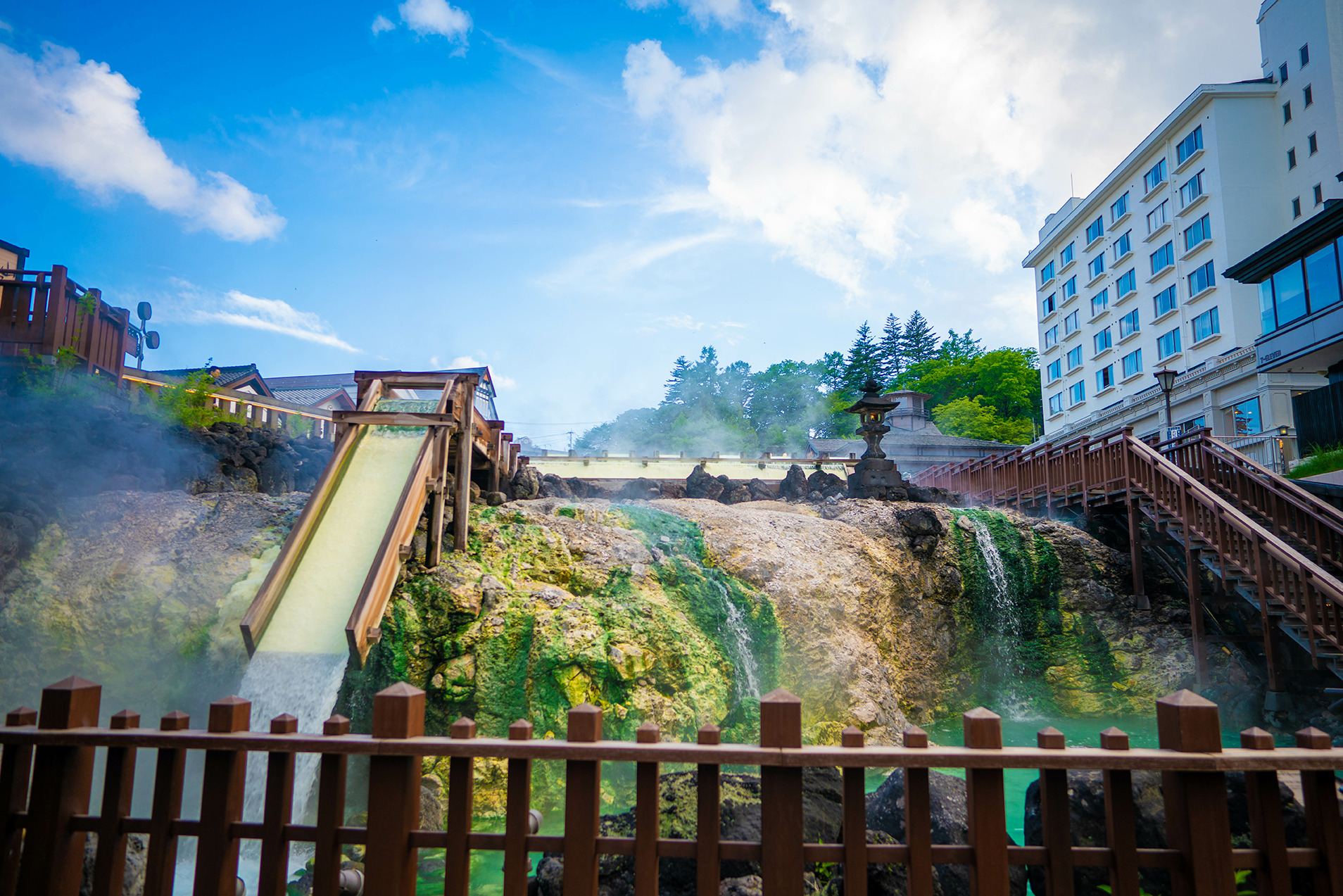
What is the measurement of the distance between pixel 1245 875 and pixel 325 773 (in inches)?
179

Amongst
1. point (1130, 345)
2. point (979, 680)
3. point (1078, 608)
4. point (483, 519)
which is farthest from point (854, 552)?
point (1130, 345)

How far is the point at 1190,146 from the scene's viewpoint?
29.6 m

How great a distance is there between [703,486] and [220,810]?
14.7 meters

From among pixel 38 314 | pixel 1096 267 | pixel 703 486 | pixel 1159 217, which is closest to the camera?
pixel 38 314

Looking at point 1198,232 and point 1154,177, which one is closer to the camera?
point 1198,232

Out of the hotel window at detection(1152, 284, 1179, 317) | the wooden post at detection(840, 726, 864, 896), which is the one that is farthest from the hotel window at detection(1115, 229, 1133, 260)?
the wooden post at detection(840, 726, 864, 896)

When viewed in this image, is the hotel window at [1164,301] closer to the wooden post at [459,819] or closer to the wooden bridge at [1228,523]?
the wooden bridge at [1228,523]

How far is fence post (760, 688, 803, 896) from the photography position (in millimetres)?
2252

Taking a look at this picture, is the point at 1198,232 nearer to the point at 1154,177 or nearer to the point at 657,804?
the point at 1154,177

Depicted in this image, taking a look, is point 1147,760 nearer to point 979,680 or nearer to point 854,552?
point 854,552

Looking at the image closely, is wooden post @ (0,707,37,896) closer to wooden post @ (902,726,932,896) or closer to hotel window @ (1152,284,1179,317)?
wooden post @ (902,726,932,896)

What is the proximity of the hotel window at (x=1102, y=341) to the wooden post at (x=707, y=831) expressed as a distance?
40442mm

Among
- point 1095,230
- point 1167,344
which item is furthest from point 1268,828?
point 1095,230

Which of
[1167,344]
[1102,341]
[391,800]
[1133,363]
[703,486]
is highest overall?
[1102,341]
